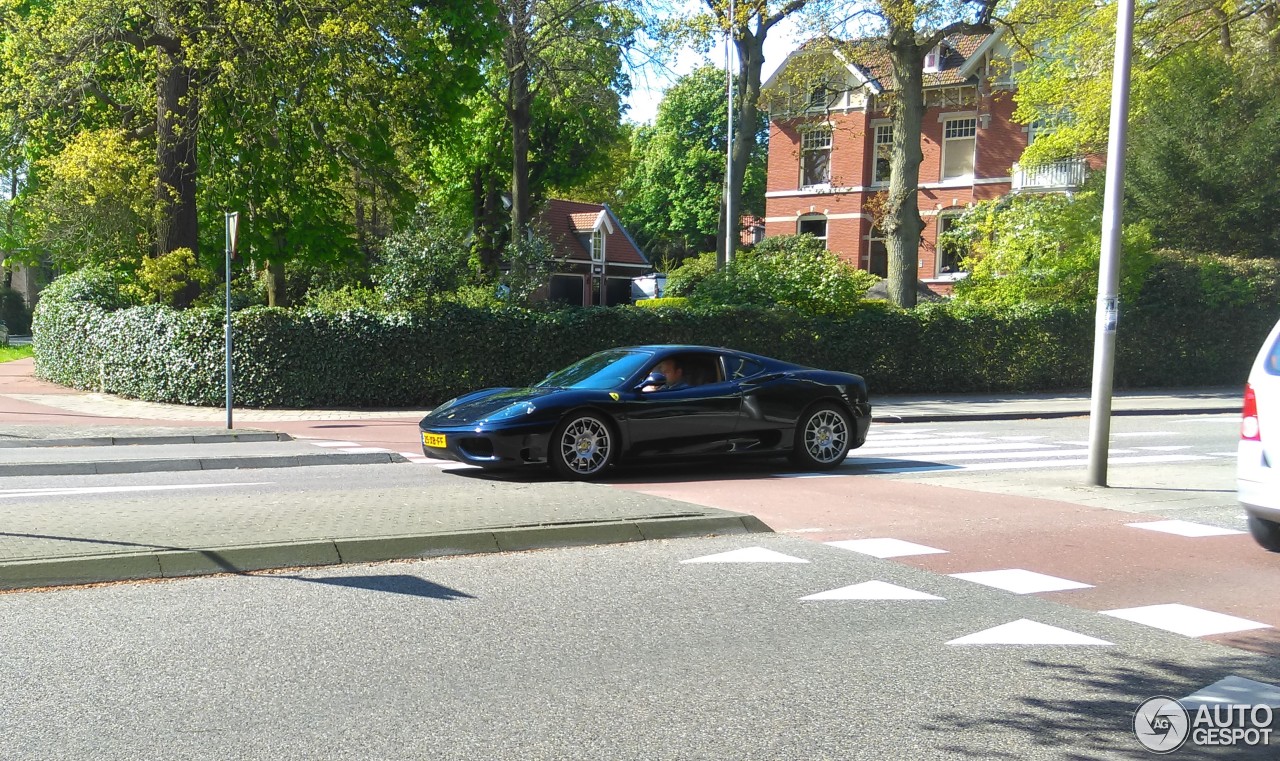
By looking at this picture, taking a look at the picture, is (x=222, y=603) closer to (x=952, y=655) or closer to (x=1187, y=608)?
(x=952, y=655)

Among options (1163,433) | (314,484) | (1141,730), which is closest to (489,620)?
(1141,730)

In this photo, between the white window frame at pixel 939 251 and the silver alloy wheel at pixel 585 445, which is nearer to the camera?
the silver alloy wheel at pixel 585 445

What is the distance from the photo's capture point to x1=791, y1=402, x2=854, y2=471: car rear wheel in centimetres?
1173

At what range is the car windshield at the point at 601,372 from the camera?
11.0 metres

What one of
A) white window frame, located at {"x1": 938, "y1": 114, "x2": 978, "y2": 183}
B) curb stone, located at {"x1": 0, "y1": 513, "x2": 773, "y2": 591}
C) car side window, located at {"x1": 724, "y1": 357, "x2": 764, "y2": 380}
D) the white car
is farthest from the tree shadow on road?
white window frame, located at {"x1": 938, "y1": 114, "x2": 978, "y2": 183}

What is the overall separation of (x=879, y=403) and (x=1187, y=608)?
16.9m

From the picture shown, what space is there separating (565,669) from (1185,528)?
19.8 feet

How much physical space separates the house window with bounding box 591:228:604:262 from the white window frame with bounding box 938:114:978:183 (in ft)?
66.0

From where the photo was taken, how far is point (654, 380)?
11016mm

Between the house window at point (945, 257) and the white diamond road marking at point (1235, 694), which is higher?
the house window at point (945, 257)

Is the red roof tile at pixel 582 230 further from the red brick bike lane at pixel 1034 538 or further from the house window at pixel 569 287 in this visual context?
the red brick bike lane at pixel 1034 538

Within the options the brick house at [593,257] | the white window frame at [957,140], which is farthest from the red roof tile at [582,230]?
the white window frame at [957,140]

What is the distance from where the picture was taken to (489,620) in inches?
218

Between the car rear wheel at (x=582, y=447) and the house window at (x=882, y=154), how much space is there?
34.8 metres
